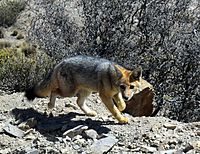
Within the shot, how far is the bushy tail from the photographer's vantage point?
28.7 ft

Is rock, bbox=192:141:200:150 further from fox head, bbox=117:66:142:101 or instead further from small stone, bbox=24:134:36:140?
small stone, bbox=24:134:36:140

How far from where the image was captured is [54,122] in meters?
8.08

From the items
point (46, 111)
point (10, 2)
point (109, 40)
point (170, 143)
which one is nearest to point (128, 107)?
point (46, 111)

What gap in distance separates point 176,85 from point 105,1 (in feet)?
9.66

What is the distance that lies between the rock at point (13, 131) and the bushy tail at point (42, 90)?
1.09 metres

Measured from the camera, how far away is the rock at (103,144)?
6989 millimetres

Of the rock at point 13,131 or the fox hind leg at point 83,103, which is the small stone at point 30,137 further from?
the fox hind leg at point 83,103

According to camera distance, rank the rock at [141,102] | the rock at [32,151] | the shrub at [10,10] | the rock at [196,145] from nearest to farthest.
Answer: the rock at [196,145]
the rock at [32,151]
the rock at [141,102]
the shrub at [10,10]

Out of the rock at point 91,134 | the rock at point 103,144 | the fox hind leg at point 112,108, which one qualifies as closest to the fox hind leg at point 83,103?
the fox hind leg at point 112,108

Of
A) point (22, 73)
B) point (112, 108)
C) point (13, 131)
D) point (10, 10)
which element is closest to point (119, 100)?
point (112, 108)

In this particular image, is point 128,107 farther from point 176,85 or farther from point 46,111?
point 176,85

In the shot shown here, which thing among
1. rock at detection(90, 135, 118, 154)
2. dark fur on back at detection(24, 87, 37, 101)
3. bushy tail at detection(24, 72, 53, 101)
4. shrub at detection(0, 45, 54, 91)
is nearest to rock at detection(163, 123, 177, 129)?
rock at detection(90, 135, 118, 154)

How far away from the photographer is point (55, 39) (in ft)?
A: 42.6

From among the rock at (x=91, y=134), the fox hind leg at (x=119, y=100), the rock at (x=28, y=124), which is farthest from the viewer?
the fox hind leg at (x=119, y=100)
